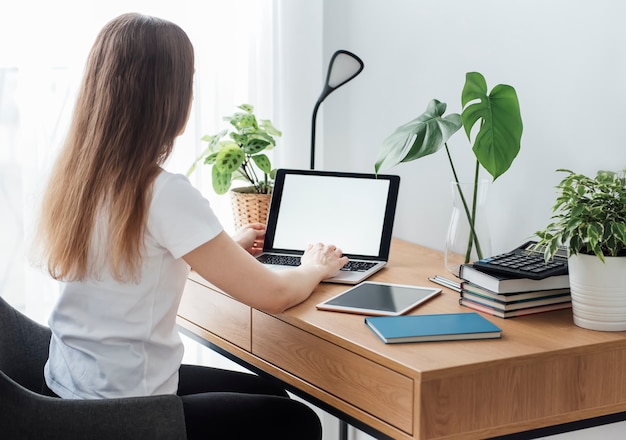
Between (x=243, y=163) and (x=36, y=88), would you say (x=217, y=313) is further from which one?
(x=36, y=88)

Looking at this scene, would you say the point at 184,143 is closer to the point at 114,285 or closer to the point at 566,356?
the point at 114,285

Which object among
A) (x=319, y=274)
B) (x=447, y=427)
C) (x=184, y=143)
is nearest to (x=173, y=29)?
(x=319, y=274)

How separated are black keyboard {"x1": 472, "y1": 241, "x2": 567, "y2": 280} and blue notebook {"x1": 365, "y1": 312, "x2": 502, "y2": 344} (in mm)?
93

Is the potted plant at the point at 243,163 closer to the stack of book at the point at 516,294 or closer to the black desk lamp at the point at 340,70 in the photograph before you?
the black desk lamp at the point at 340,70

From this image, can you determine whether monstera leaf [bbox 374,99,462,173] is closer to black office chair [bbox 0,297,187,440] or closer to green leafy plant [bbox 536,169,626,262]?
green leafy plant [bbox 536,169,626,262]

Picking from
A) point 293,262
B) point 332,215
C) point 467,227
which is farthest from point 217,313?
point 467,227

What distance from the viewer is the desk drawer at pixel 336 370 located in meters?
1.20

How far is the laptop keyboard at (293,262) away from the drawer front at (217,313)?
0.14 meters

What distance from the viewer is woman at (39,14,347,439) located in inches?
50.3

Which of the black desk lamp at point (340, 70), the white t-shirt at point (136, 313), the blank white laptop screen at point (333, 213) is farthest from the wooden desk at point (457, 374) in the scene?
the black desk lamp at point (340, 70)

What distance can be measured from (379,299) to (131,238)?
0.48m

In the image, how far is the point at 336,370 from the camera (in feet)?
4.41

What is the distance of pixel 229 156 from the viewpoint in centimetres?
198

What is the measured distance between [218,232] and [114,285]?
19cm
